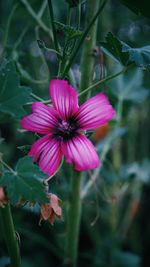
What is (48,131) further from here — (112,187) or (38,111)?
(112,187)

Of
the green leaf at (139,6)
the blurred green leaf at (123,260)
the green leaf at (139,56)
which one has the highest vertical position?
the green leaf at (139,6)

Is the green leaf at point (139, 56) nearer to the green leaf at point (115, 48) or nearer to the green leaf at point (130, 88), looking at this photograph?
the green leaf at point (115, 48)

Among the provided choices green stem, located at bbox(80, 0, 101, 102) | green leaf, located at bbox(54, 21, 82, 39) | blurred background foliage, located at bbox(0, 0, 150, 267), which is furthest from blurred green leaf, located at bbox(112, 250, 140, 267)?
green leaf, located at bbox(54, 21, 82, 39)

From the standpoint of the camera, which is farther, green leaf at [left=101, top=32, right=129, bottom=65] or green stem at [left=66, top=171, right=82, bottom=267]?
green stem at [left=66, top=171, right=82, bottom=267]

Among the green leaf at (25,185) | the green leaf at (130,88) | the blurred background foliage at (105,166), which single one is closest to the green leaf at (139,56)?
the green leaf at (25,185)

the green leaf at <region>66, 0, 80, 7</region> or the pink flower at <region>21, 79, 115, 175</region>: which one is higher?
the green leaf at <region>66, 0, 80, 7</region>

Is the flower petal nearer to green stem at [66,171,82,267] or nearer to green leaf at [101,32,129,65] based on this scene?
green leaf at [101,32,129,65]

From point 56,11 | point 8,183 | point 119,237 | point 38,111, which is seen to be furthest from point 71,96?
point 119,237

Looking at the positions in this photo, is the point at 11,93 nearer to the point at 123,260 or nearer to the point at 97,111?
the point at 97,111
